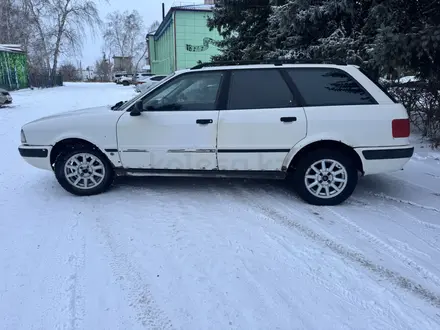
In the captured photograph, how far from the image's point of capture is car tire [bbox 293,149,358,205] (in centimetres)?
428

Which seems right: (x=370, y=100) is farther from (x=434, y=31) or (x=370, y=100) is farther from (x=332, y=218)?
(x=434, y=31)

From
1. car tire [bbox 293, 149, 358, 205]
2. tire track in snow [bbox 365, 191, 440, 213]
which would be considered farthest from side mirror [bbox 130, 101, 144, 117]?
tire track in snow [bbox 365, 191, 440, 213]

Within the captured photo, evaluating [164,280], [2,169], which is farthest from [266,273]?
[2,169]

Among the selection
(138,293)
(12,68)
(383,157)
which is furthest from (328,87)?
(12,68)

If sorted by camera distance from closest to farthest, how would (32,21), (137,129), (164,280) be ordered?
(164,280) < (137,129) < (32,21)

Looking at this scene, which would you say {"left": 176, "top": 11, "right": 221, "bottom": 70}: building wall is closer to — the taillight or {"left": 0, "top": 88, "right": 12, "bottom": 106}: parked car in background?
{"left": 0, "top": 88, "right": 12, "bottom": 106}: parked car in background

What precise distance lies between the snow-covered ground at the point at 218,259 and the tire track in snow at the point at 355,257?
0.5 inches

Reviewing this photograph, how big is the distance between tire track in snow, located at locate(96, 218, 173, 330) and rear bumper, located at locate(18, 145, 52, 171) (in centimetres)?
195

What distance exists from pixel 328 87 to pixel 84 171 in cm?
337

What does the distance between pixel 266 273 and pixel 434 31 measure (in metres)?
4.46

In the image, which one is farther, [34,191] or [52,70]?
[52,70]

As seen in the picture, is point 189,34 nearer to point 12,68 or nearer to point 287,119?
point 12,68

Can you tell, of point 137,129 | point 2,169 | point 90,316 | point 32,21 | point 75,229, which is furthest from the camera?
point 32,21

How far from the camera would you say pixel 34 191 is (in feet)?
16.4
